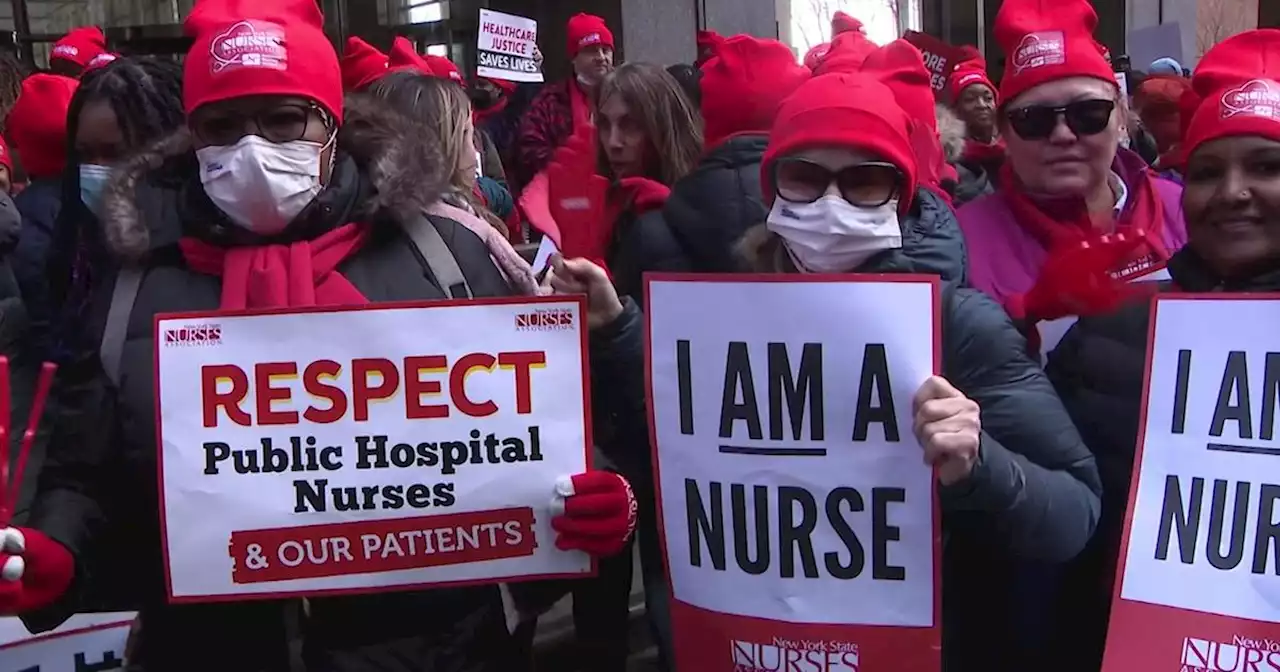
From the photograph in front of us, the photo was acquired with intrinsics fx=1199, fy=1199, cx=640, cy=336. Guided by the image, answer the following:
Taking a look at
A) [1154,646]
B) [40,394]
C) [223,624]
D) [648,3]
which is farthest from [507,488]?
[648,3]

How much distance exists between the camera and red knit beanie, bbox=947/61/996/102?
20.6ft

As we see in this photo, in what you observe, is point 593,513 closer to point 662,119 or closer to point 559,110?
point 662,119

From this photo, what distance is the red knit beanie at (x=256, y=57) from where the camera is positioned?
2139 millimetres

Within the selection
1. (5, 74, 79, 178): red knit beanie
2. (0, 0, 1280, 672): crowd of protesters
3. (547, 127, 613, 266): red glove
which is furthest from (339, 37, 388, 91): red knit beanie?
(547, 127, 613, 266): red glove

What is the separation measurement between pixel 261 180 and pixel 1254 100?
1.84m

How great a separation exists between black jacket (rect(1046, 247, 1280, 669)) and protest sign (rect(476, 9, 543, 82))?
5.69 m

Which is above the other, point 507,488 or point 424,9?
point 424,9

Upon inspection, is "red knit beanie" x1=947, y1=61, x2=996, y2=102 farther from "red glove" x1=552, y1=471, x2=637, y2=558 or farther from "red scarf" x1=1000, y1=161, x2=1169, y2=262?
"red glove" x1=552, y1=471, x2=637, y2=558

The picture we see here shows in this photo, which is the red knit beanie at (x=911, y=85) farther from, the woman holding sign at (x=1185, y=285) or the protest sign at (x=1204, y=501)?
the protest sign at (x=1204, y=501)

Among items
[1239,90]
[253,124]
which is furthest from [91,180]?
[1239,90]

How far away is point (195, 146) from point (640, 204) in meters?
1.32

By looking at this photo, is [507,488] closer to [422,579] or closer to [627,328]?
[422,579]

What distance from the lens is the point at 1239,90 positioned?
229 cm

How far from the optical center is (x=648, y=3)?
354 inches
